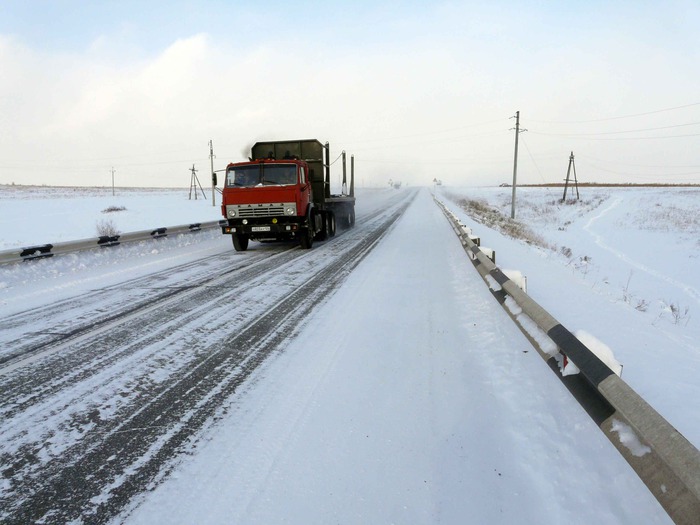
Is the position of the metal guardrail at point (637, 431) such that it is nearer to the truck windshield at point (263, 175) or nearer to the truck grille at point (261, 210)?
the truck grille at point (261, 210)

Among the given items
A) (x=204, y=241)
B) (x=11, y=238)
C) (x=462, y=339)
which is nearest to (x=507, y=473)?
(x=462, y=339)

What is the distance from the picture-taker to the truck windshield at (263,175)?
463 inches

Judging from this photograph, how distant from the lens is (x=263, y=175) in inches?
464

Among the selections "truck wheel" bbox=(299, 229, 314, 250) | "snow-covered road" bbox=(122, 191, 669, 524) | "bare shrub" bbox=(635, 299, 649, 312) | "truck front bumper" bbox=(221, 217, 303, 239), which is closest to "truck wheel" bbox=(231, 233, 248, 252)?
"truck front bumper" bbox=(221, 217, 303, 239)

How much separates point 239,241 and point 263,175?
2.05 meters

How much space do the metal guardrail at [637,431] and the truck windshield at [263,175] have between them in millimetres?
9264

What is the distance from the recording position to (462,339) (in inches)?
182

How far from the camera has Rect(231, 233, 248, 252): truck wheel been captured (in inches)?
473

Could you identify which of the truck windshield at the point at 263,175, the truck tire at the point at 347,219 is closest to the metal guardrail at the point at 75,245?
the truck windshield at the point at 263,175

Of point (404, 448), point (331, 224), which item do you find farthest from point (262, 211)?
point (404, 448)

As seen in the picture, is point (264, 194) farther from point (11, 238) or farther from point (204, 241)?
point (11, 238)

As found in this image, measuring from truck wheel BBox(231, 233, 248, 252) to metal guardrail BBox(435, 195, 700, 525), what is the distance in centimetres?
972

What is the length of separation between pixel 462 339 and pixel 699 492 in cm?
293

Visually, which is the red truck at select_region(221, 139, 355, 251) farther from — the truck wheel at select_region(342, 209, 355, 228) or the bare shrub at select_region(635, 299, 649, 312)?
the bare shrub at select_region(635, 299, 649, 312)
